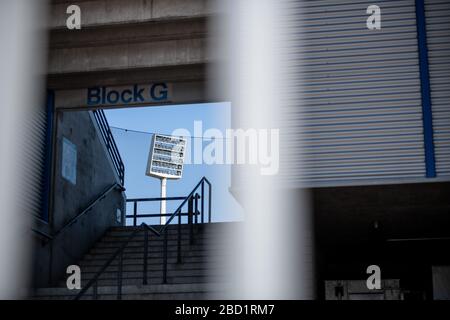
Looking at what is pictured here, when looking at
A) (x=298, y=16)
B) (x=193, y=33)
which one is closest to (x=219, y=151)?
(x=193, y=33)

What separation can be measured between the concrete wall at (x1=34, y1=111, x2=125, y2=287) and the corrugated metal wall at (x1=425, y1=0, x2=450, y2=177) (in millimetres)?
6126

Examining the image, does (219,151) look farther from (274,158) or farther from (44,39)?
(274,158)

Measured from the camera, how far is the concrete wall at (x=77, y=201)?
13.3 meters

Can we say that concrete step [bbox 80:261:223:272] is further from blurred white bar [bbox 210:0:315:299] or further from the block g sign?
the block g sign

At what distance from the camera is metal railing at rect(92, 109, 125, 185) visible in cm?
1708

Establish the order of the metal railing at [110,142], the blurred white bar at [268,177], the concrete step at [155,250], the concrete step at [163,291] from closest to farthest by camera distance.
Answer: the blurred white bar at [268,177] < the concrete step at [163,291] < the concrete step at [155,250] < the metal railing at [110,142]

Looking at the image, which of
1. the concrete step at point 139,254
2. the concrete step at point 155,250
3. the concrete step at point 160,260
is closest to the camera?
the concrete step at point 160,260

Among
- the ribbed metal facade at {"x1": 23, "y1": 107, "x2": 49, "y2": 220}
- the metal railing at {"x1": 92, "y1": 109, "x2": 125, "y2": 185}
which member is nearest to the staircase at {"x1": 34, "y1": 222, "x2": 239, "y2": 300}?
the ribbed metal facade at {"x1": 23, "y1": 107, "x2": 49, "y2": 220}

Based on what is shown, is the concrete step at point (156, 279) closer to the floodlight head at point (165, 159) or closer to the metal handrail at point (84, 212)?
A: the metal handrail at point (84, 212)

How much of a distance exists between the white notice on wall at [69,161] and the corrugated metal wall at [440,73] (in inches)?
254

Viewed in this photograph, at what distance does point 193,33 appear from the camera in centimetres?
1231

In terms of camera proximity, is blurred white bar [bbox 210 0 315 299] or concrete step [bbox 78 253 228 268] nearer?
blurred white bar [bbox 210 0 315 299]

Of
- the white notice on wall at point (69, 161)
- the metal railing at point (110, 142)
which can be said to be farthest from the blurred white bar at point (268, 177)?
the metal railing at point (110, 142)

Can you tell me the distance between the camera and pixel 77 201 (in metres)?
14.9
